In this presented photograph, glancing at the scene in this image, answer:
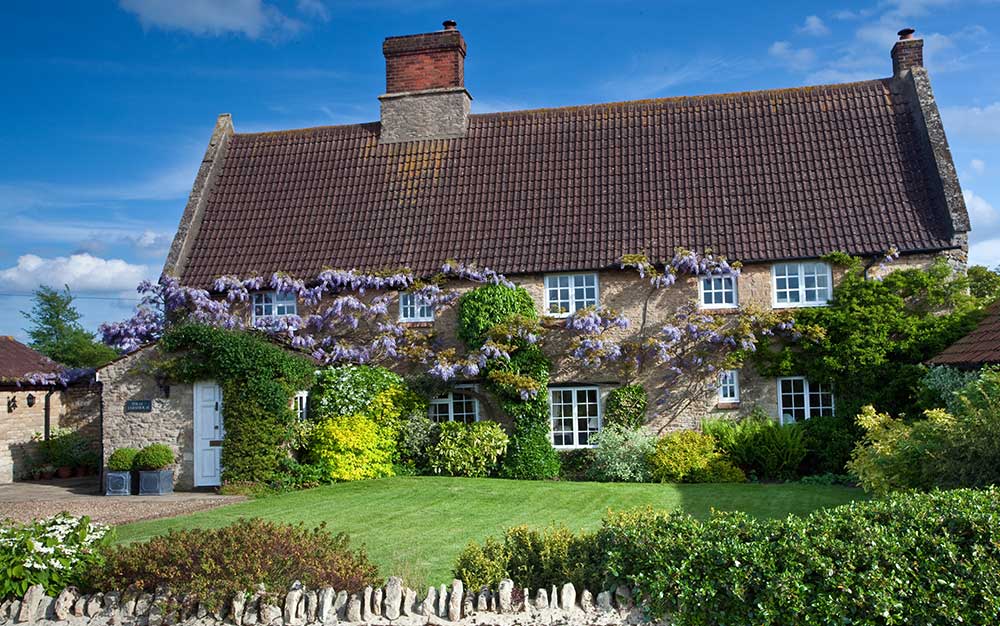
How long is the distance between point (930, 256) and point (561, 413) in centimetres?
884

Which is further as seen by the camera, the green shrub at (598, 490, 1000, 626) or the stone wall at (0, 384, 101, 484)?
the stone wall at (0, 384, 101, 484)

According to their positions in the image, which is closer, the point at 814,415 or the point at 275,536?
the point at 275,536

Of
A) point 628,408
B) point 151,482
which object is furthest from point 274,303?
point 628,408

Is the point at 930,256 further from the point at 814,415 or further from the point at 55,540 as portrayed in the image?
the point at 55,540

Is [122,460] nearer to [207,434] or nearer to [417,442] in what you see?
[207,434]

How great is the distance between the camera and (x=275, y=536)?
863 cm

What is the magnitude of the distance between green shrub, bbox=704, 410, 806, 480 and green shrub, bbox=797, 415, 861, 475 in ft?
1.01

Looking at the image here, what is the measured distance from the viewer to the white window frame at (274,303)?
22031 mm

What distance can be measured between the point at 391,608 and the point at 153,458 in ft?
39.2

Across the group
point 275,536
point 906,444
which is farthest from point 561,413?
point 275,536

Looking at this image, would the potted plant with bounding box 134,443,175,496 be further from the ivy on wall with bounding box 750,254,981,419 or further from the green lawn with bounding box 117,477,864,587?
the ivy on wall with bounding box 750,254,981,419

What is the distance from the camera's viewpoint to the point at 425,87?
24.1 m

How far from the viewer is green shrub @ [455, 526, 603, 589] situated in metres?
8.08

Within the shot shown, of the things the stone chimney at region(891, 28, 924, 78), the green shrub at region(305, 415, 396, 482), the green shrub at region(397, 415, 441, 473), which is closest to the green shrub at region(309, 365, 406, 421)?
the green shrub at region(305, 415, 396, 482)
